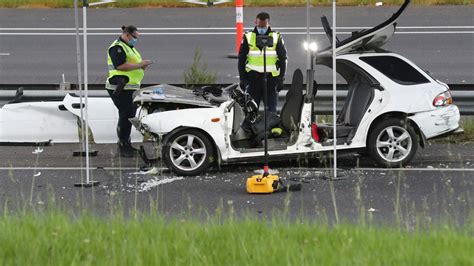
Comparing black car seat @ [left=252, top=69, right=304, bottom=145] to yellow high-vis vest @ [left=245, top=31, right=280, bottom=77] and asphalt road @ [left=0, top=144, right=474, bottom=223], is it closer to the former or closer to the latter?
asphalt road @ [left=0, top=144, right=474, bottom=223]

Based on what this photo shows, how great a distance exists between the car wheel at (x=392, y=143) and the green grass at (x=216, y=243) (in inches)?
174

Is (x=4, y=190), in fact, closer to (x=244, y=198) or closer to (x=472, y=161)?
(x=244, y=198)

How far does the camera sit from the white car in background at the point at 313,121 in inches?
462

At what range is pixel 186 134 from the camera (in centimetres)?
1171

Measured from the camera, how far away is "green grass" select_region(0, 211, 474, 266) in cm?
643

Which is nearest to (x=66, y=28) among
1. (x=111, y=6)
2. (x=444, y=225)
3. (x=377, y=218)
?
(x=111, y=6)

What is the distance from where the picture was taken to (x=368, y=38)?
39.4ft

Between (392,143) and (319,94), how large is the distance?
2059 mm

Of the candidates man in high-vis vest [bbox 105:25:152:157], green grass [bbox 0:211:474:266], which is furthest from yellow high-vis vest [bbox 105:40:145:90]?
green grass [bbox 0:211:474:266]

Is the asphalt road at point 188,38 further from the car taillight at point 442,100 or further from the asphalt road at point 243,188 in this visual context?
the car taillight at point 442,100

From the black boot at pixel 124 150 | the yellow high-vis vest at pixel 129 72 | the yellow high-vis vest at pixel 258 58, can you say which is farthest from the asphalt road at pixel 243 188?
the yellow high-vis vest at pixel 258 58

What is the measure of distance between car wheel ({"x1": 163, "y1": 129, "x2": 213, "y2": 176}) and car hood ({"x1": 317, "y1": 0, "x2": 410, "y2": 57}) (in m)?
1.82

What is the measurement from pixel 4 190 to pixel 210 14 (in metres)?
15.0

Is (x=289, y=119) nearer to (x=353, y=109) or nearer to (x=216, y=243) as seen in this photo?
(x=353, y=109)
